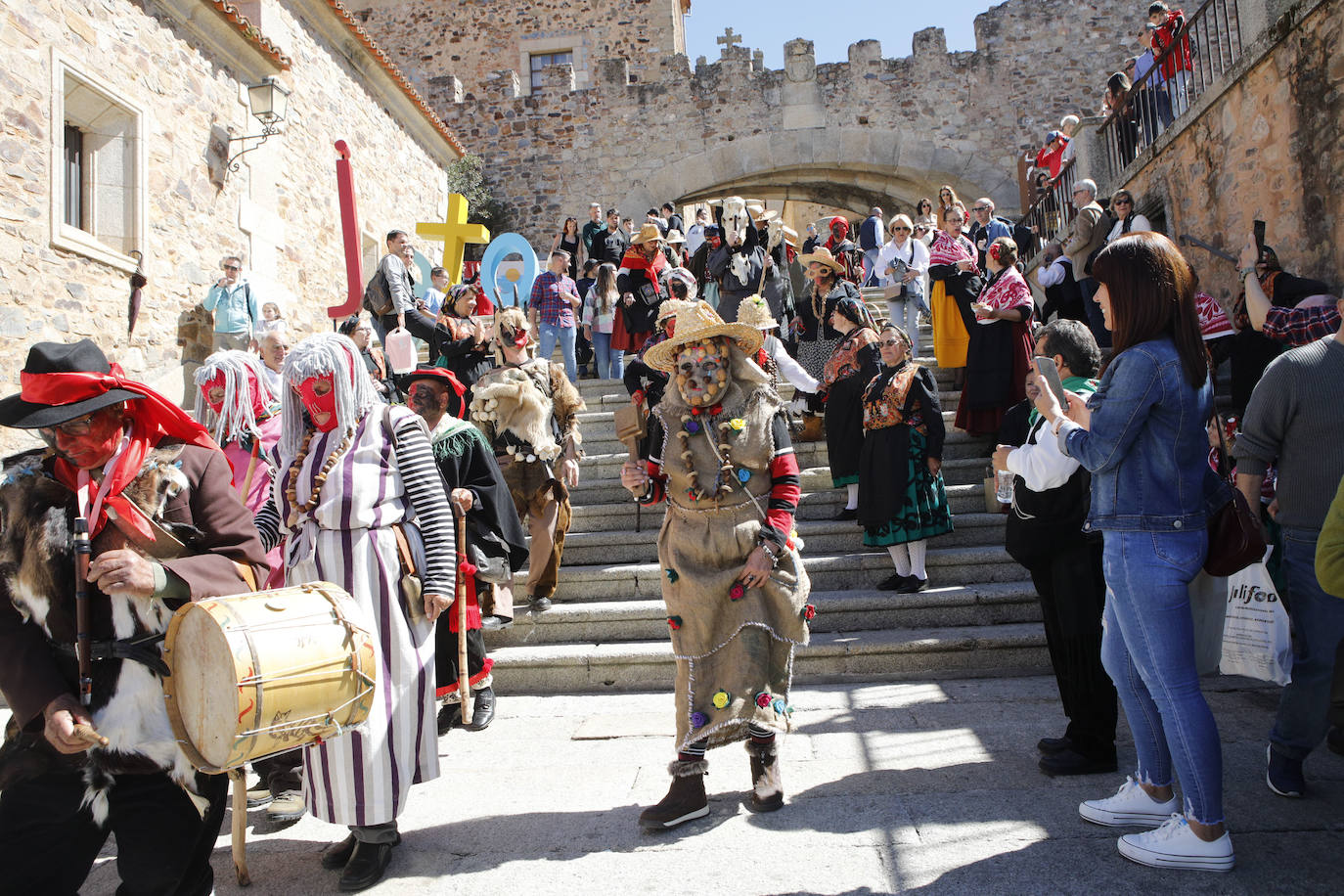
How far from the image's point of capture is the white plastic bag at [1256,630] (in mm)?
3303

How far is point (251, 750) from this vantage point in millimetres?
2377

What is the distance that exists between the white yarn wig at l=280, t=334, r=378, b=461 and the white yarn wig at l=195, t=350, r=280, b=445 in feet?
4.47

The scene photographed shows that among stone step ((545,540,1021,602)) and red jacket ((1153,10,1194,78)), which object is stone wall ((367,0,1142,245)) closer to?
red jacket ((1153,10,1194,78))

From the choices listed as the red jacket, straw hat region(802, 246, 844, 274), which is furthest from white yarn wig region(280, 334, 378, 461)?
the red jacket

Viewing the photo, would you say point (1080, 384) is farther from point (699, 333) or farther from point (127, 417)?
point (127, 417)

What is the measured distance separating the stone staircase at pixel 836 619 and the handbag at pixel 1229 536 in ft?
8.15

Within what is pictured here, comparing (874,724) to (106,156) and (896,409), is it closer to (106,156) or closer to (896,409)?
(896,409)

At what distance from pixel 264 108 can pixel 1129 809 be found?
493 inches

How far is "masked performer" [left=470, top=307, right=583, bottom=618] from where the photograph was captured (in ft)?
19.1

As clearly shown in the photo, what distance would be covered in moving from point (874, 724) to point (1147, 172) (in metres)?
8.18

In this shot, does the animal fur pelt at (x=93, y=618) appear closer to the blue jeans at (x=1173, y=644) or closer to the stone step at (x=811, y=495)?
the blue jeans at (x=1173, y=644)

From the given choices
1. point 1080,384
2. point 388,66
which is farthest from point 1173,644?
point 388,66

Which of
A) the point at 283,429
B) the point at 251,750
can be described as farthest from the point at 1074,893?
the point at 283,429

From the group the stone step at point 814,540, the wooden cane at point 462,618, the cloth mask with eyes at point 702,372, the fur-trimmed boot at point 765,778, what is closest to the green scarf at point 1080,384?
the cloth mask with eyes at point 702,372
